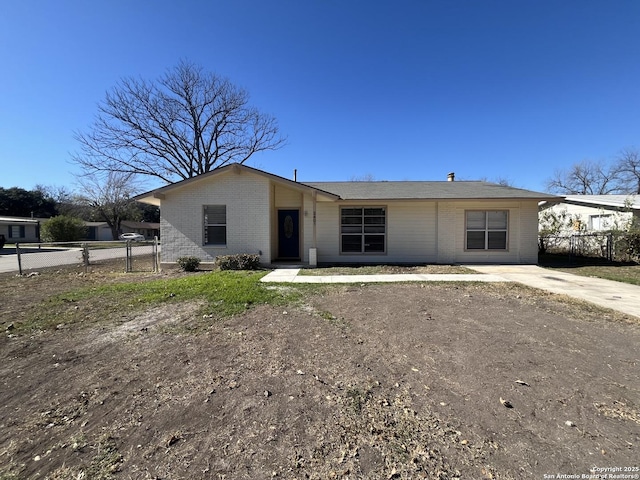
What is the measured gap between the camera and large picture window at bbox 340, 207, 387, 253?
1252 cm

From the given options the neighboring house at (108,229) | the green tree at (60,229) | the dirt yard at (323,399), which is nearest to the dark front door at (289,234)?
the dirt yard at (323,399)

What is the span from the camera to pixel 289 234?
1259cm

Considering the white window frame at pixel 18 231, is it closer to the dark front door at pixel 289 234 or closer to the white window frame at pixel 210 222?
the white window frame at pixel 210 222

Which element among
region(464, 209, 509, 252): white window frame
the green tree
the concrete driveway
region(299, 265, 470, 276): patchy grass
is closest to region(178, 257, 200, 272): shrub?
region(299, 265, 470, 276): patchy grass

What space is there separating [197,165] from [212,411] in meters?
27.2

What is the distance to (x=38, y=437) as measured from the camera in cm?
229

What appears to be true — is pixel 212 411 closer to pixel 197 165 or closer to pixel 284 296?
pixel 284 296

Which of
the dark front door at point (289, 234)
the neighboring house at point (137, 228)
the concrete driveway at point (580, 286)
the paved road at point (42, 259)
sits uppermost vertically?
the neighboring house at point (137, 228)

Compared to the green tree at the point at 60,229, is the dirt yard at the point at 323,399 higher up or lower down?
lower down

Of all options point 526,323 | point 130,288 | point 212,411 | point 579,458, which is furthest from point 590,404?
point 130,288

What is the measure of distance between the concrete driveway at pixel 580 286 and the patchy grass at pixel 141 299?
6174 mm

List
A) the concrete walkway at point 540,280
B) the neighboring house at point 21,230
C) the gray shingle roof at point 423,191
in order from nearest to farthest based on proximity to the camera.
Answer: the concrete walkway at point 540,280, the gray shingle roof at point 423,191, the neighboring house at point 21,230

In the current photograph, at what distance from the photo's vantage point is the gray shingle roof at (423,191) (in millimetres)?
11773

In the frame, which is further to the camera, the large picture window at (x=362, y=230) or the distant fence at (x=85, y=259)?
the large picture window at (x=362, y=230)
